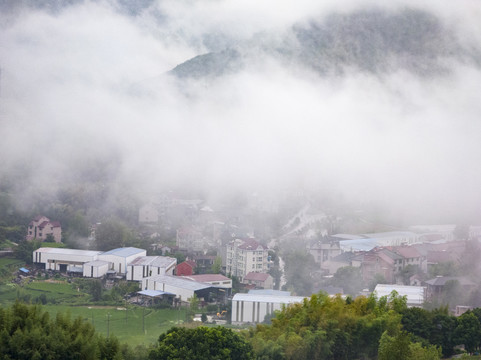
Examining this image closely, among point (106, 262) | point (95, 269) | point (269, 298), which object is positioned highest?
point (106, 262)

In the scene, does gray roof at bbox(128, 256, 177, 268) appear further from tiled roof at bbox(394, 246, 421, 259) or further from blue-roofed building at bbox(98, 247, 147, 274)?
tiled roof at bbox(394, 246, 421, 259)

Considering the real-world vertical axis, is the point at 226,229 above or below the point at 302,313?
above

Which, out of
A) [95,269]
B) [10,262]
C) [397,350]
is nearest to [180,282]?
[95,269]

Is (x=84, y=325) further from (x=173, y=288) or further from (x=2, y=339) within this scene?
(x=173, y=288)

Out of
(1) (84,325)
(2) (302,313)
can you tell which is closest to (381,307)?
(2) (302,313)

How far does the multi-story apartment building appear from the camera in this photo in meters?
9.93

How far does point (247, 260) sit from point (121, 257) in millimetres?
1835

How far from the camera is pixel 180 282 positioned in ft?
29.5

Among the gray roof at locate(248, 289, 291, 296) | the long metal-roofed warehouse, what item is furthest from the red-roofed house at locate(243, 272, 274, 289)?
the long metal-roofed warehouse

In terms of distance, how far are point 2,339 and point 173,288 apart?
4.86 meters

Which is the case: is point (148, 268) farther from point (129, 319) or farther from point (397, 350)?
point (397, 350)

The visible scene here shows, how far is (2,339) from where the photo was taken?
159 inches

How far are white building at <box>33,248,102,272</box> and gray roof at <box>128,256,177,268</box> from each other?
0.70 metres

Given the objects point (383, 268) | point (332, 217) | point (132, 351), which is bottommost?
point (132, 351)
